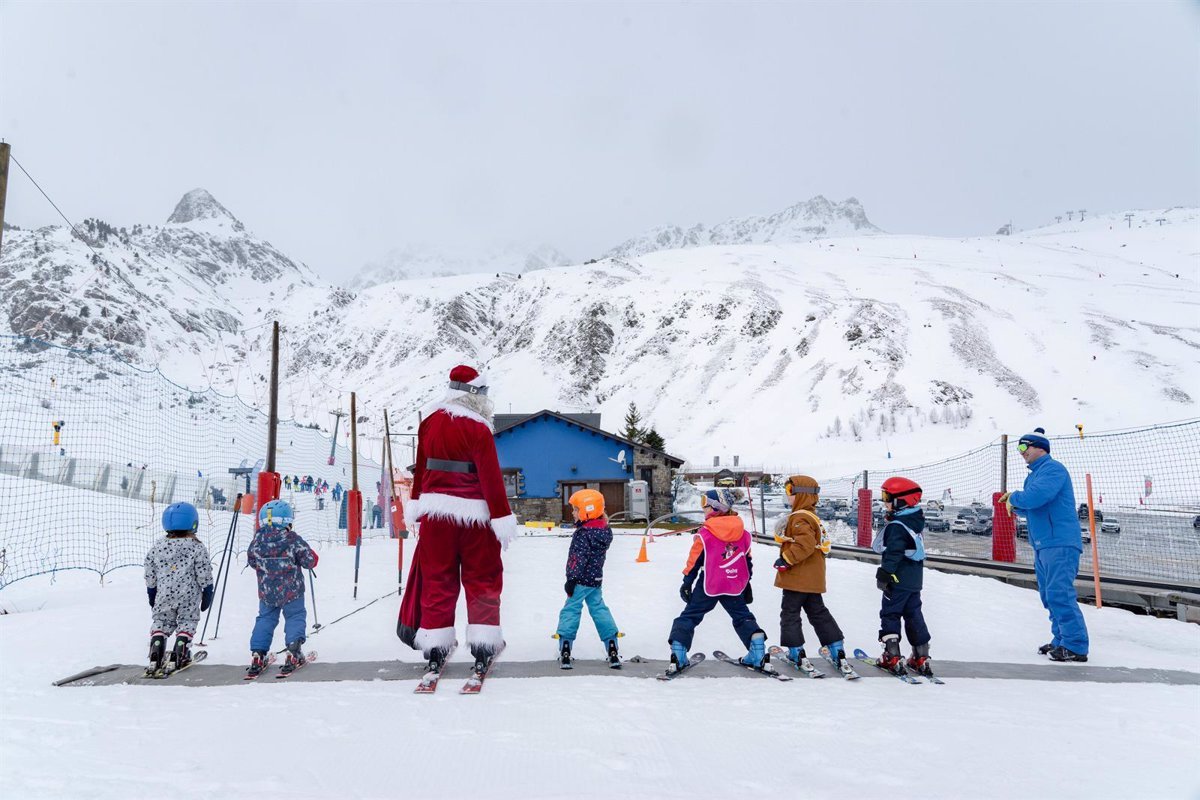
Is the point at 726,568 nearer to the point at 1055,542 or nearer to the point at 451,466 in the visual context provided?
the point at 451,466

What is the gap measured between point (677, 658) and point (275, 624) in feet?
10.2

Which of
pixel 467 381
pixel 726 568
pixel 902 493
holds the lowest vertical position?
pixel 726 568

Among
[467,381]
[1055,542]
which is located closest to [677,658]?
[467,381]

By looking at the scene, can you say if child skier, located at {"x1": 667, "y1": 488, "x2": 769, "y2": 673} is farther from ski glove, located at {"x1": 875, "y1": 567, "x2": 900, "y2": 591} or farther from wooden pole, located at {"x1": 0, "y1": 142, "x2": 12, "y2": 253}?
wooden pole, located at {"x1": 0, "y1": 142, "x2": 12, "y2": 253}

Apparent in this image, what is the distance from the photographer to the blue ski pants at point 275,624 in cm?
501

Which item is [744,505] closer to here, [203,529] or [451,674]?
[203,529]

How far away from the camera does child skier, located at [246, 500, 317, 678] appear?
16.5 ft

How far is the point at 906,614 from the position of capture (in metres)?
5.12

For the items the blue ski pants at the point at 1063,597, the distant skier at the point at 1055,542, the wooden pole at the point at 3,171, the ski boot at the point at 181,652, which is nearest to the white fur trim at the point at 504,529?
the ski boot at the point at 181,652

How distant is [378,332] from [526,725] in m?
129

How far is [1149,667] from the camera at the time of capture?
531 centimetres

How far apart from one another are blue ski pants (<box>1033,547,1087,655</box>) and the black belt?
5.06 metres

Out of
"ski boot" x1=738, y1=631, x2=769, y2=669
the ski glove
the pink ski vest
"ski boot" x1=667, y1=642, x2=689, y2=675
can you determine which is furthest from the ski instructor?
the ski glove

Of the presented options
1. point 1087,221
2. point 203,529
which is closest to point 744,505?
point 203,529
